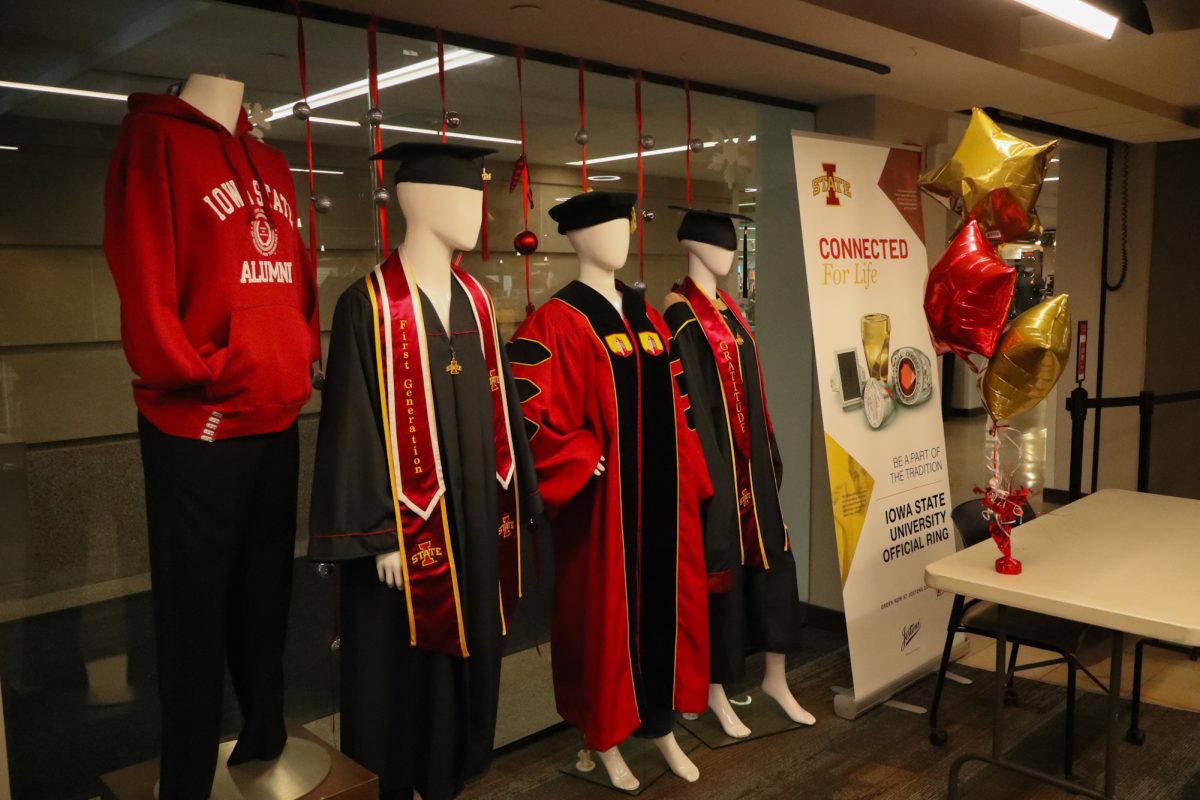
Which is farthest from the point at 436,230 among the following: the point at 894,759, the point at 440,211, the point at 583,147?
the point at 894,759

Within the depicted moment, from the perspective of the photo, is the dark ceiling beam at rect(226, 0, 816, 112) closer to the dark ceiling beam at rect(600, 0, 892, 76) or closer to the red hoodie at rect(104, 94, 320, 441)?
the dark ceiling beam at rect(600, 0, 892, 76)

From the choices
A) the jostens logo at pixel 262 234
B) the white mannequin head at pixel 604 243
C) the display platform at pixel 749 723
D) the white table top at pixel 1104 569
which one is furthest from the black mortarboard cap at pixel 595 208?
the display platform at pixel 749 723

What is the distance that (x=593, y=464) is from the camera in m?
2.49

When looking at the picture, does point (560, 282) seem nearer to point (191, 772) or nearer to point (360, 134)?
point (360, 134)

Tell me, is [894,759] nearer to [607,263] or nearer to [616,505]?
[616,505]

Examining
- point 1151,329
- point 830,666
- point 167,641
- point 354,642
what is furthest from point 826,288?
point 1151,329

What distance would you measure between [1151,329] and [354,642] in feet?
17.7

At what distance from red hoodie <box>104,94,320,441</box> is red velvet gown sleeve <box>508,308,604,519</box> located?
74 cm

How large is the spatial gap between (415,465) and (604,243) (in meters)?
0.84

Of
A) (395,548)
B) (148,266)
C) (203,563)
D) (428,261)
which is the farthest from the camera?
A: (428,261)

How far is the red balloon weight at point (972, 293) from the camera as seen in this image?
2725mm

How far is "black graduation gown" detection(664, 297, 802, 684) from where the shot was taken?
2.82 meters

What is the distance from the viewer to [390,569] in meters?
2.05

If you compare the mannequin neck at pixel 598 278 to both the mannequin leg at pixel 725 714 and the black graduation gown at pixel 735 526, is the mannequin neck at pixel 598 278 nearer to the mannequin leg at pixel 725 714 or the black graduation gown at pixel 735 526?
the black graduation gown at pixel 735 526
